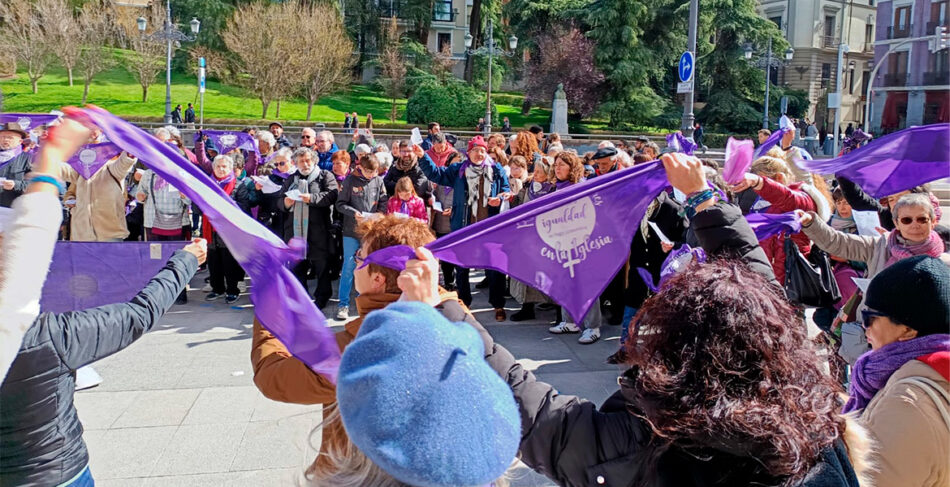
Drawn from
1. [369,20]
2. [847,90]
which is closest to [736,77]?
[847,90]

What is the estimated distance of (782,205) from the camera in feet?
15.3

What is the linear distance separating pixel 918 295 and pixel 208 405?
478cm

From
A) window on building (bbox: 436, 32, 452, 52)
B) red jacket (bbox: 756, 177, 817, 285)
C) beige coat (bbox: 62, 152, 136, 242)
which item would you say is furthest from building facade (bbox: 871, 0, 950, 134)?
beige coat (bbox: 62, 152, 136, 242)

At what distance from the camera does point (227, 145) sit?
1359 centimetres

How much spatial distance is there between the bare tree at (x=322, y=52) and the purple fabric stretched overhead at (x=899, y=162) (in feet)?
128

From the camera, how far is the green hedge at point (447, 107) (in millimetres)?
40281

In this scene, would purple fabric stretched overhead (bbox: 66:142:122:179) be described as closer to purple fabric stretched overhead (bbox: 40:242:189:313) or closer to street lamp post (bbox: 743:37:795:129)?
purple fabric stretched overhead (bbox: 40:242:189:313)

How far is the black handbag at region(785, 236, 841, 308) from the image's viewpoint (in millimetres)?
4777

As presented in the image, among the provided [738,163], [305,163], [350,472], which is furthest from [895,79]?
[350,472]

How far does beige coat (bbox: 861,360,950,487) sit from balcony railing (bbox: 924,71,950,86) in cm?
4216

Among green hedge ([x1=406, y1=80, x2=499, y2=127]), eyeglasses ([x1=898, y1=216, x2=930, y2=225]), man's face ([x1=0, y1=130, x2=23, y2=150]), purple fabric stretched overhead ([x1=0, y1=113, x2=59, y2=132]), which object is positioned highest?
green hedge ([x1=406, y1=80, x2=499, y2=127])

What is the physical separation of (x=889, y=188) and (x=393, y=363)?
3.90 m

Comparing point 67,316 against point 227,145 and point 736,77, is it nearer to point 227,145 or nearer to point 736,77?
point 227,145

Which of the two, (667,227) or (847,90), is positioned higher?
(847,90)
